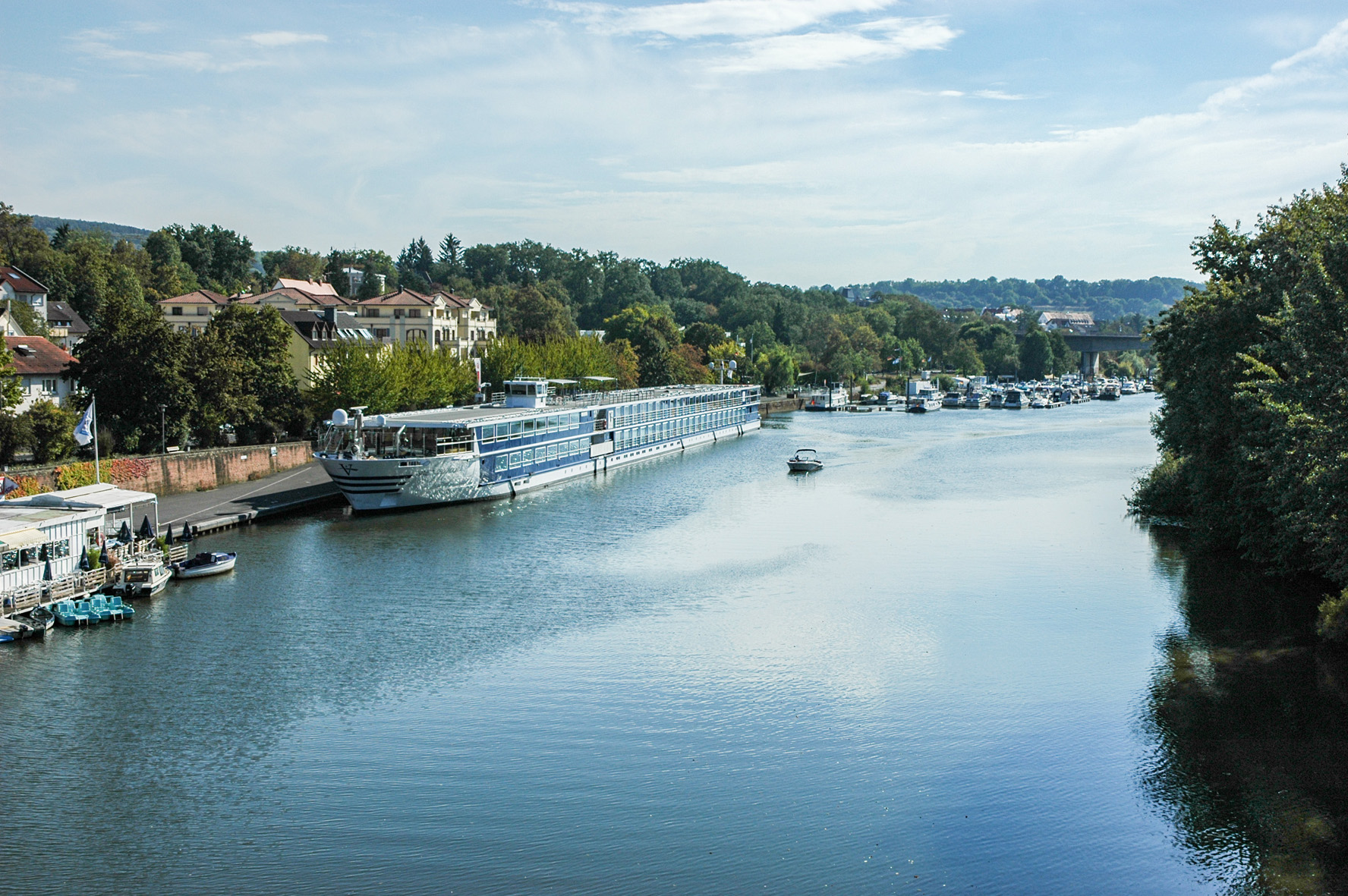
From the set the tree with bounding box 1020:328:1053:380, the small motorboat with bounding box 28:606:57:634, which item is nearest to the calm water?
the small motorboat with bounding box 28:606:57:634

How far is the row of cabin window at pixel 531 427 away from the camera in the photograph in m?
49.2

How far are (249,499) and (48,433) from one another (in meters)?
7.51

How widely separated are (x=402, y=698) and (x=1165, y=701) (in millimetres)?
15642

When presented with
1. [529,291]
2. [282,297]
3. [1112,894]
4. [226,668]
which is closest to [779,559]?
[226,668]

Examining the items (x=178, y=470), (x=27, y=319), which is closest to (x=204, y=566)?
(x=178, y=470)

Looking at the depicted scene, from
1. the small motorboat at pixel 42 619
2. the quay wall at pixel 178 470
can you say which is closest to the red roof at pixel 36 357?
the quay wall at pixel 178 470

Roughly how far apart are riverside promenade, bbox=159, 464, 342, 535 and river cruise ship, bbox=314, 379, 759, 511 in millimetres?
1834

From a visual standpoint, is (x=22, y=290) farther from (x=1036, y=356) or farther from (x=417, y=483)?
(x=1036, y=356)

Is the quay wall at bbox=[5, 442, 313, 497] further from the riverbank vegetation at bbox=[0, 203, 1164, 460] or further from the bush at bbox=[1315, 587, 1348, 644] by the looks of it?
the bush at bbox=[1315, 587, 1348, 644]

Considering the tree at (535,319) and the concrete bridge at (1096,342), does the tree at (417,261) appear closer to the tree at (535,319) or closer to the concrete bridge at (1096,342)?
the tree at (535,319)

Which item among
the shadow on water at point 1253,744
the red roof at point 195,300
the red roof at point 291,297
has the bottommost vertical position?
the shadow on water at point 1253,744

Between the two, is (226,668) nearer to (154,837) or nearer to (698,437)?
(154,837)

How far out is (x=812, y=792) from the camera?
61.4 ft

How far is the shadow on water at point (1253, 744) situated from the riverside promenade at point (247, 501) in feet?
97.4
